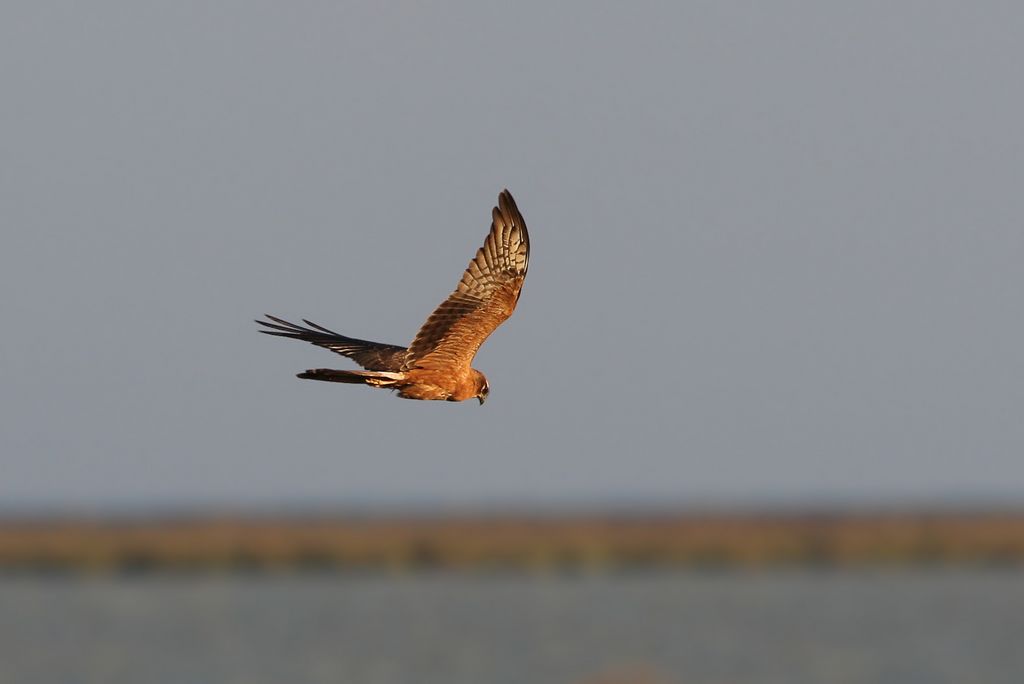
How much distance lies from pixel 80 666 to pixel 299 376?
2588 centimetres

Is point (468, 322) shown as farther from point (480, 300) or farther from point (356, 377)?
point (356, 377)

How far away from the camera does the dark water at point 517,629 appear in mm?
34438

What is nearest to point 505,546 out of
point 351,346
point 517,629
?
point 517,629

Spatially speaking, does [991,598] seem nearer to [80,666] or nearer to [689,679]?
[689,679]

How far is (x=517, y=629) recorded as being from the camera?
A: 40.8 m

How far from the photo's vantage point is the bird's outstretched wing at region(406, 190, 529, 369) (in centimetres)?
1221

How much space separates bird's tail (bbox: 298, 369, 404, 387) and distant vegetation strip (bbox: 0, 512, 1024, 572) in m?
38.6

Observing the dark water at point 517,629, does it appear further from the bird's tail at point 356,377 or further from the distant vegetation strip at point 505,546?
the bird's tail at point 356,377

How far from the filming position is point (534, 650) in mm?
37500

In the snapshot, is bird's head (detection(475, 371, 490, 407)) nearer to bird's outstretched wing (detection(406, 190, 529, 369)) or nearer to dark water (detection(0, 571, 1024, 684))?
bird's outstretched wing (detection(406, 190, 529, 369))

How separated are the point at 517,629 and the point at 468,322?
96.2ft

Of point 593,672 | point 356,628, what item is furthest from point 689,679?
point 356,628

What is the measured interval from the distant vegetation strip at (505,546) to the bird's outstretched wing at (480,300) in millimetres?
38392

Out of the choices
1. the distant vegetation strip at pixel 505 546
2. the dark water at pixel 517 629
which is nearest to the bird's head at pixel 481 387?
the dark water at pixel 517 629
